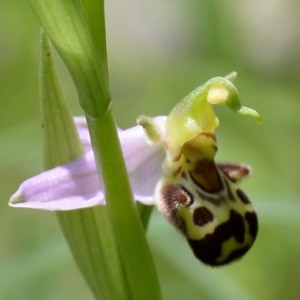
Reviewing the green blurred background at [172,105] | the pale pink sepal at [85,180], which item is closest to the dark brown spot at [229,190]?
the pale pink sepal at [85,180]

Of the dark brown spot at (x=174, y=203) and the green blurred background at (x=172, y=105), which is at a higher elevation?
the green blurred background at (x=172, y=105)

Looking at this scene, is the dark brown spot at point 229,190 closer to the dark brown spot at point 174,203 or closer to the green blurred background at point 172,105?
the dark brown spot at point 174,203

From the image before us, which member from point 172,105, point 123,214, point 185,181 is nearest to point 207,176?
point 185,181

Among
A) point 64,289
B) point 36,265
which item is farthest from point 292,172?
point 36,265

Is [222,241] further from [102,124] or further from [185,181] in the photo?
[102,124]

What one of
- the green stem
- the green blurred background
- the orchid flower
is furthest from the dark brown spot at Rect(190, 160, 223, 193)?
the green blurred background

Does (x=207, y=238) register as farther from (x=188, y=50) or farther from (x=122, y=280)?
(x=188, y=50)
